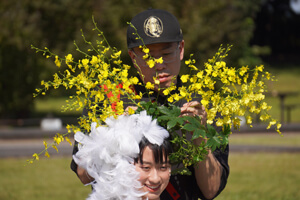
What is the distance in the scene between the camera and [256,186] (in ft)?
36.4

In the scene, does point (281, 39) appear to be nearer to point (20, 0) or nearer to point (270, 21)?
point (270, 21)

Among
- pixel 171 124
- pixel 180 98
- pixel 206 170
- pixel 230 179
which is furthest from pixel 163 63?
pixel 230 179

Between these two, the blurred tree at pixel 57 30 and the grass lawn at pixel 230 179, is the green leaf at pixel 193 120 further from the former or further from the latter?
the blurred tree at pixel 57 30

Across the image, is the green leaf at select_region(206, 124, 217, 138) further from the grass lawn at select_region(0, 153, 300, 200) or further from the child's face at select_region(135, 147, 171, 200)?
the grass lawn at select_region(0, 153, 300, 200)

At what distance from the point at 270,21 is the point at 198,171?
46.9 metres

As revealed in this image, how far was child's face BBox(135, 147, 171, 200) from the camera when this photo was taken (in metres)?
2.94

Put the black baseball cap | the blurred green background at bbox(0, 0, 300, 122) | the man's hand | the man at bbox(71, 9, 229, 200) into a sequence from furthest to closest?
the blurred green background at bbox(0, 0, 300, 122) → the black baseball cap → the man at bbox(71, 9, 229, 200) → the man's hand

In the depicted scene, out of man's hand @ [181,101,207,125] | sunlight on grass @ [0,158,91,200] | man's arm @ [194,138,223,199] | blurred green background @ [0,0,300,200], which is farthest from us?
blurred green background @ [0,0,300,200]

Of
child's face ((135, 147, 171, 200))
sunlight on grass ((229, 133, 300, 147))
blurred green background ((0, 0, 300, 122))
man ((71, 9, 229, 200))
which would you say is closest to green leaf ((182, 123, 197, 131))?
child's face ((135, 147, 171, 200))

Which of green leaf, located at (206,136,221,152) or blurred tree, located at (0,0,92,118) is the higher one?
blurred tree, located at (0,0,92,118)

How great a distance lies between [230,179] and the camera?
39.1 ft

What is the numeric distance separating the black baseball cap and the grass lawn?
20.4ft

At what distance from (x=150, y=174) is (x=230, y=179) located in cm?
920

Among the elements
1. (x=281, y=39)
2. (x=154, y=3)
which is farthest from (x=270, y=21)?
(x=154, y=3)
